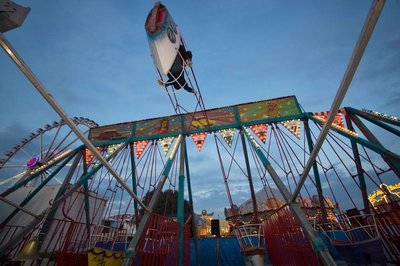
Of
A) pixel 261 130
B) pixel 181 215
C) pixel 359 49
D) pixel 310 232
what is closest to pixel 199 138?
pixel 261 130

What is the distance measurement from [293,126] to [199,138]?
4.20m

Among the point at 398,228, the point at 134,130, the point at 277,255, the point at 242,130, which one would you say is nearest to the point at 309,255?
the point at 277,255

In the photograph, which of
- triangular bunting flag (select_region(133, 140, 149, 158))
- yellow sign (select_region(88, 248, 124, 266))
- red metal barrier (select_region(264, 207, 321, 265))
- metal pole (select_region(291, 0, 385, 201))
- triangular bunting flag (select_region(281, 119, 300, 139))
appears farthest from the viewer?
triangular bunting flag (select_region(133, 140, 149, 158))

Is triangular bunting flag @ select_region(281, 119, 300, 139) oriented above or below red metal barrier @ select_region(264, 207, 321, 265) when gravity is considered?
above

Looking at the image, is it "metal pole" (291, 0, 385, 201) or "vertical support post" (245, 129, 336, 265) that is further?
"vertical support post" (245, 129, 336, 265)

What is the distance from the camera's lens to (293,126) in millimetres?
9398

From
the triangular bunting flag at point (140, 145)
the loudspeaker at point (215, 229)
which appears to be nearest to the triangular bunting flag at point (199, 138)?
the triangular bunting flag at point (140, 145)

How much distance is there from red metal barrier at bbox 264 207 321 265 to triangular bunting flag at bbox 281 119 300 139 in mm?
4447

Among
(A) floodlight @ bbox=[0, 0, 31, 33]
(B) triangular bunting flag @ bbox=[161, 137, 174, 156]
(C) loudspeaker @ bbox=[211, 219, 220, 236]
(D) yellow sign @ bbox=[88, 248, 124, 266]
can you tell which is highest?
(B) triangular bunting flag @ bbox=[161, 137, 174, 156]

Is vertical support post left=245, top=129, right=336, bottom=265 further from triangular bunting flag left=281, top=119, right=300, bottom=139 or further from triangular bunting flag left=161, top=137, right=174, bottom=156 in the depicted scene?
triangular bunting flag left=161, top=137, right=174, bottom=156

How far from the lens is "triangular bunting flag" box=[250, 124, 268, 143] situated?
963 cm

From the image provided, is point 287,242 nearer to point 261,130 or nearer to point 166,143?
point 261,130

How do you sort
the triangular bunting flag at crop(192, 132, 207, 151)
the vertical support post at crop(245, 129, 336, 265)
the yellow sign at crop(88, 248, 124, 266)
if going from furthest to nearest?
1. the triangular bunting flag at crop(192, 132, 207, 151)
2. the yellow sign at crop(88, 248, 124, 266)
3. the vertical support post at crop(245, 129, 336, 265)

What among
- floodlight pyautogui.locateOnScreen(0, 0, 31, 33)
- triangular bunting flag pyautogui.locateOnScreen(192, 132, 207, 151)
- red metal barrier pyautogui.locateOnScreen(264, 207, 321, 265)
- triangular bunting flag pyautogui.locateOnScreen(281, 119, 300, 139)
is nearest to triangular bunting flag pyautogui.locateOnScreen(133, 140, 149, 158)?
triangular bunting flag pyautogui.locateOnScreen(192, 132, 207, 151)
